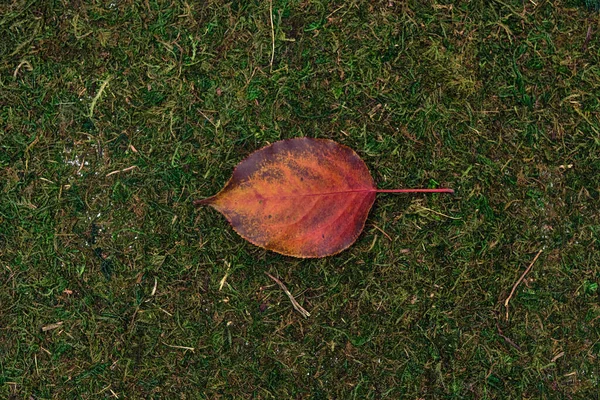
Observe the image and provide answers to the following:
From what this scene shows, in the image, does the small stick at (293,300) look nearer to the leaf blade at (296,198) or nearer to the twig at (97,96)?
the leaf blade at (296,198)

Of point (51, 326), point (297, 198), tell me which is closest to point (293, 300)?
point (297, 198)

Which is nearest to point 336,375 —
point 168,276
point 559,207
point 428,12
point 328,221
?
point 328,221

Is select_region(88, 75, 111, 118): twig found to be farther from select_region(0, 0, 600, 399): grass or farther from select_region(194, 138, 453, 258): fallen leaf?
select_region(194, 138, 453, 258): fallen leaf

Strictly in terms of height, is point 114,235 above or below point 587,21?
below

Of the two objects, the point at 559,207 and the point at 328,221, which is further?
the point at 559,207

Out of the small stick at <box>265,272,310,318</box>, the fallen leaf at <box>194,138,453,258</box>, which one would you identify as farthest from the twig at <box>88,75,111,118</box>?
the small stick at <box>265,272,310,318</box>

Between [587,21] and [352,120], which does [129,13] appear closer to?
[352,120]
